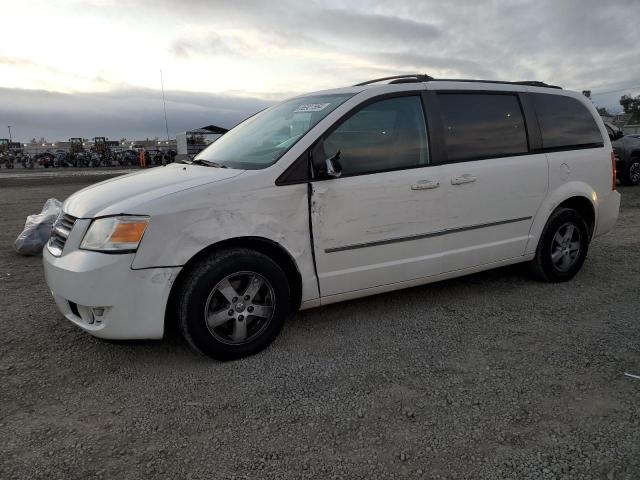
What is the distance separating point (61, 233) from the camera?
10.3 ft

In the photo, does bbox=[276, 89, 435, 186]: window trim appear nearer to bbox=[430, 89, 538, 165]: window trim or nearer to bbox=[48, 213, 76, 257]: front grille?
bbox=[430, 89, 538, 165]: window trim

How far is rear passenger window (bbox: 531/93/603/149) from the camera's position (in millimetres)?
4379

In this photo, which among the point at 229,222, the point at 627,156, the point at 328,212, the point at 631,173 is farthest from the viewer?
the point at 631,173

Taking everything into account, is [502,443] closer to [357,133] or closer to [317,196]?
[317,196]

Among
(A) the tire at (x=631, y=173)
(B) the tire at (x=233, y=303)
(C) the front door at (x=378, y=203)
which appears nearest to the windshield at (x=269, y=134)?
(C) the front door at (x=378, y=203)

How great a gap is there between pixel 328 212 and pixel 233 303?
2.82 ft

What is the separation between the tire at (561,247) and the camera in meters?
4.44

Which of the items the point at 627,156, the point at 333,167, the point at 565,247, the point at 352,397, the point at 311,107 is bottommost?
the point at 352,397

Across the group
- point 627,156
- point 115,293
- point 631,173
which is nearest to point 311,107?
point 115,293

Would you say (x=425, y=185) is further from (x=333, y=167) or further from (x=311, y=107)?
(x=311, y=107)

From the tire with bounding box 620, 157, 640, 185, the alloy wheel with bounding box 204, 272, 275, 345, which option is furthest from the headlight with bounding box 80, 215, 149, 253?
the tire with bounding box 620, 157, 640, 185

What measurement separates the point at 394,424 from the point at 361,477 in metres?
0.43

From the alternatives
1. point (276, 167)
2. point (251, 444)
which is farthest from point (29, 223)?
point (251, 444)

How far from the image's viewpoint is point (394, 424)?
96.7 inches
